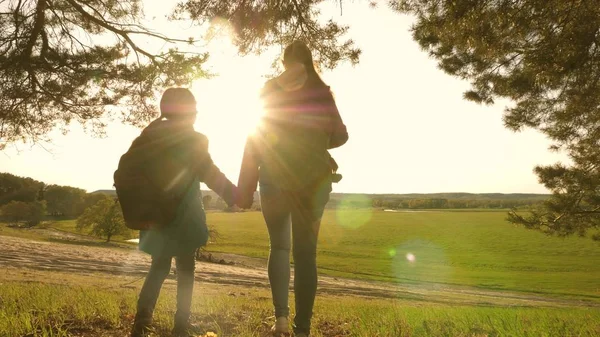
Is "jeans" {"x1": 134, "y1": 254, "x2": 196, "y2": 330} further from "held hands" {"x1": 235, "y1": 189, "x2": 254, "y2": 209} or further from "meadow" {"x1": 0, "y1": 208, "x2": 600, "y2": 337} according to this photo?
"held hands" {"x1": 235, "y1": 189, "x2": 254, "y2": 209}

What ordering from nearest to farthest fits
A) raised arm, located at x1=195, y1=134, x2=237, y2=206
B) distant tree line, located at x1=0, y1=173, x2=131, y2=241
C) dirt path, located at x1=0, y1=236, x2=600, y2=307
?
raised arm, located at x1=195, y1=134, x2=237, y2=206 < dirt path, located at x1=0, y1=236, x2=600, y2=307 < distant tree line, located at x1=0, y1=173, x2=131, y2=241

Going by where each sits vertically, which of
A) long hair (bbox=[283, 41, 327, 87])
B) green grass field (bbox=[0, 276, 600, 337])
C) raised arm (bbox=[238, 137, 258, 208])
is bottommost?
green grass field (bbox=[0, 276, 600, 337])

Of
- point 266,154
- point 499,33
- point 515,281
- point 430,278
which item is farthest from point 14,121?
point 515,281

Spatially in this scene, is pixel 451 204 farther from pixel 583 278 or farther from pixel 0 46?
pixel 0 46

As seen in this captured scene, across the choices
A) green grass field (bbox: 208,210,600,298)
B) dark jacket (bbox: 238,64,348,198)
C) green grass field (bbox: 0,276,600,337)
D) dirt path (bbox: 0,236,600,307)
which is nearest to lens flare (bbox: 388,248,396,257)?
green grass field (bbox: 208,210,600,298)

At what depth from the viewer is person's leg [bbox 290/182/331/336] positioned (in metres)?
2.46

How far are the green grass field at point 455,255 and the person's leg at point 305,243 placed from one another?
25994mm

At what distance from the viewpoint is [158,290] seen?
106 inches

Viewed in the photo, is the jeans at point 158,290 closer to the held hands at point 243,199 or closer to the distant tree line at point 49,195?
the held hands at point 243,199

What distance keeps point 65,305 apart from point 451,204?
404 ft

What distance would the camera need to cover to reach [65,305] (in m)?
3.20

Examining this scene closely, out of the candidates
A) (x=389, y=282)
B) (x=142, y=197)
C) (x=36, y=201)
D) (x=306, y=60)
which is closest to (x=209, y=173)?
(x=142, y=197)

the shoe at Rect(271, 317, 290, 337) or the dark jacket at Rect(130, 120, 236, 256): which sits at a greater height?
the dark jacket at Rect(130, 120, 236, 256)

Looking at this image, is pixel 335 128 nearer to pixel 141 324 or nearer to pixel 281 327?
pixel 281 327
